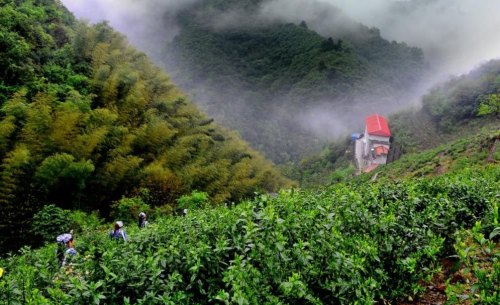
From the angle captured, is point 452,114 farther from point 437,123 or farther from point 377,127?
point 377,127

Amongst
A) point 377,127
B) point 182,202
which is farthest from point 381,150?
point 182,202

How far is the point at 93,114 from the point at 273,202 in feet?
33.7

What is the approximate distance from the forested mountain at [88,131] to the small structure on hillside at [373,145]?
77.3 ft

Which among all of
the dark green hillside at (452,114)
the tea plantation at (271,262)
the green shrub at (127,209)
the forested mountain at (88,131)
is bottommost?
the tea plantation at (271,262)

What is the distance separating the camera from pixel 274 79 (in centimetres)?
6631

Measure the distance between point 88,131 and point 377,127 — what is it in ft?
121

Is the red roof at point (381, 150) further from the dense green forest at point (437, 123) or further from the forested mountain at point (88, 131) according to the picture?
the forested mountain at point (88, 131)

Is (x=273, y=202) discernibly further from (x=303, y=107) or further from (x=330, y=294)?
(x=303, y=107)

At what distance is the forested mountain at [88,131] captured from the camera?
10680 mm

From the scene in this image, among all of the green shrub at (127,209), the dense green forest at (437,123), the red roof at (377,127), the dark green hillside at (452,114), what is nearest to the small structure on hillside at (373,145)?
the red roof at (377,127)

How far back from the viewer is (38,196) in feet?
35.8

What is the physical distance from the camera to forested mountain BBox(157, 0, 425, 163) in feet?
184

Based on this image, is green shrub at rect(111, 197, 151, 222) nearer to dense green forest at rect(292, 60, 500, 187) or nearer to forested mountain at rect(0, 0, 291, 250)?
forested mountain at rect(0, 0, 291, 250)

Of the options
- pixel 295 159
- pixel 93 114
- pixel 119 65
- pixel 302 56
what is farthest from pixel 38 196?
pixel 302 56
